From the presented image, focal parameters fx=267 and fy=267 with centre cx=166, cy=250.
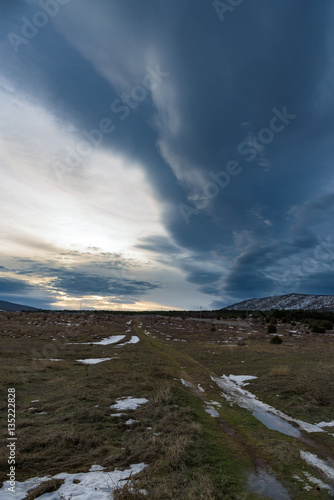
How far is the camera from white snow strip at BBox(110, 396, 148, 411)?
40.1ft

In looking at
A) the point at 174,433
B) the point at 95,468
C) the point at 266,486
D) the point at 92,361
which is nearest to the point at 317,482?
the point at 266,486

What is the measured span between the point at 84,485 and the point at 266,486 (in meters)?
4.38

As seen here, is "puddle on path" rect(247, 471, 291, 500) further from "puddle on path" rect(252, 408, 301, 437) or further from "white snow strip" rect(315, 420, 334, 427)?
"white snow strip" rect(315, 420, 334, 427)

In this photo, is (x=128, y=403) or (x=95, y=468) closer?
(x=95, y=468)

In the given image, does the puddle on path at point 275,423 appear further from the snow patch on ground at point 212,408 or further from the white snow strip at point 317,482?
the white snow strip at point 317,482

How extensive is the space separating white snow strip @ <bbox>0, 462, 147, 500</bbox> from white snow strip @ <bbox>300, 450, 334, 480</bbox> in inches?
193

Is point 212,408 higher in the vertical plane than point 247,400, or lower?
higher

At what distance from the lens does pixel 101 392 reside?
14.5 metres

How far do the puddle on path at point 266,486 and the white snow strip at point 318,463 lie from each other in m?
1.61

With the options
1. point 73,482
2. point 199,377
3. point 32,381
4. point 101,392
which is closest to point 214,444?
point 73,482

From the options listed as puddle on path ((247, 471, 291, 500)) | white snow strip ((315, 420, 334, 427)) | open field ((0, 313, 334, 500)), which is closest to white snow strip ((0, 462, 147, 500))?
open field ((0, 313, 334, 500))

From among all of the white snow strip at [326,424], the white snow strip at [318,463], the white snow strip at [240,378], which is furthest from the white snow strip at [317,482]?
the white snow strip at [240,378]

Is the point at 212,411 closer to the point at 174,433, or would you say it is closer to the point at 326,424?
the point at 174,433

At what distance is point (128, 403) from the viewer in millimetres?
12883
